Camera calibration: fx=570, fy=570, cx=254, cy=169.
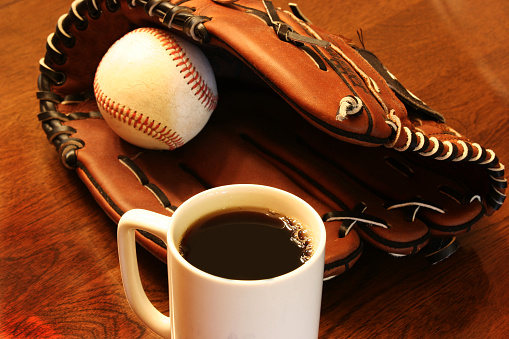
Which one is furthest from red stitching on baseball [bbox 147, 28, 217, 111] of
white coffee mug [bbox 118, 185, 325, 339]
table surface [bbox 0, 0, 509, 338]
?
white coffee mug [bbox 118, 185, 325, 339]

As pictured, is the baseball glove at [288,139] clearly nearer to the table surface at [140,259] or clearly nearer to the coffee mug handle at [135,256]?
the table surface at [140,259]

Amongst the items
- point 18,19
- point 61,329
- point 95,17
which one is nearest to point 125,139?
point 95,17

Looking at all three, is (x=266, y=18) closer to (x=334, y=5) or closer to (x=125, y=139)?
(x=125, y=139)

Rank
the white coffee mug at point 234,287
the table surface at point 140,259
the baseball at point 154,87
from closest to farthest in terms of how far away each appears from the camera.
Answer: the white coffee mug at point 234,287, the table surface at point 140,259, the baseball at point 154,87

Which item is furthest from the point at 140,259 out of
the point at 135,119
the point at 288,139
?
the point at 288,139

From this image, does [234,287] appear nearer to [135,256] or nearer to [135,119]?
[135,256]

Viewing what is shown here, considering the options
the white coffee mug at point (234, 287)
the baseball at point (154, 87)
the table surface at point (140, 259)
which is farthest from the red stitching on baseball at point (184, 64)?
the white coffee mug at point (234, 287)
